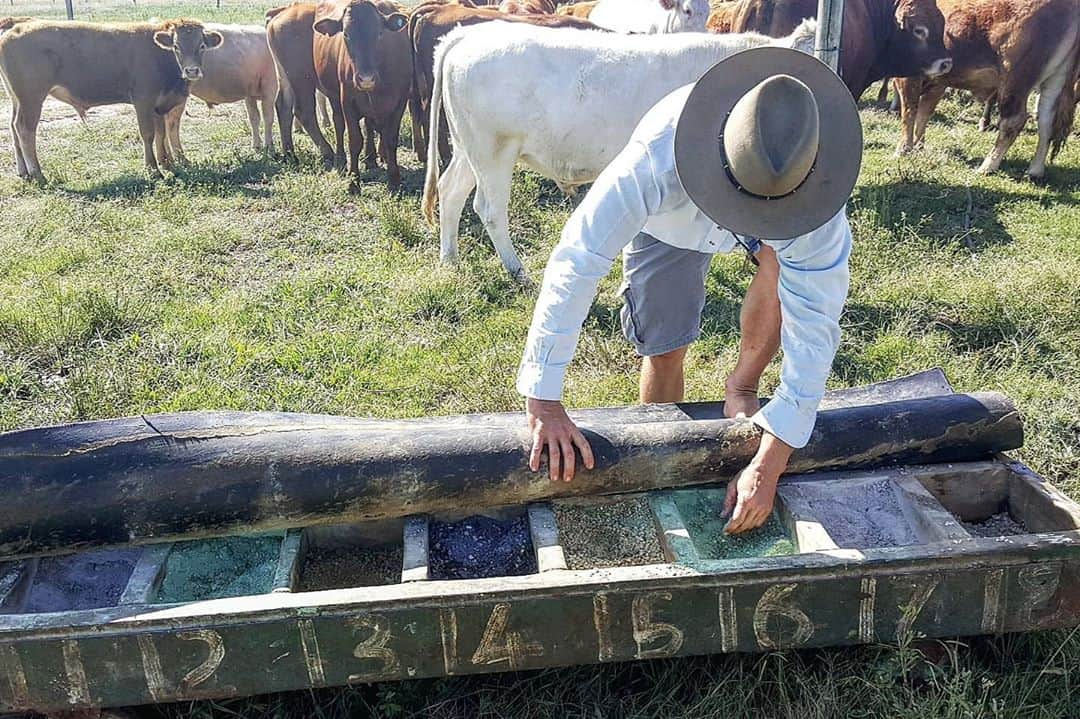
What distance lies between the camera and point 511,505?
277 centimetres

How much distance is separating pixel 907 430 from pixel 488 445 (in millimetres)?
1320

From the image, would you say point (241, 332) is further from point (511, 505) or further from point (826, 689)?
point (826, 689)

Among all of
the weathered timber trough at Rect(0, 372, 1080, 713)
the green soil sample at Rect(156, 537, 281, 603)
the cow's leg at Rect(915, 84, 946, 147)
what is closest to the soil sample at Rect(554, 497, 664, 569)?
the weathered timber trough at Rect(0, 372, 1080, 713)

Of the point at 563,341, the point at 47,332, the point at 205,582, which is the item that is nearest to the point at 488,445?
the point at 563,341

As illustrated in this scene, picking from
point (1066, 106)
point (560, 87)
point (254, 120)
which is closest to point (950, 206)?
point (1066, 106)

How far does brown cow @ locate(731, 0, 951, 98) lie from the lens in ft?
26.4

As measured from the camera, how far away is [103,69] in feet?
33.4

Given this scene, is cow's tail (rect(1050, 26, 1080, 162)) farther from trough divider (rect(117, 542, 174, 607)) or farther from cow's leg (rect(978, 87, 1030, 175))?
trough divider (rect(117, 542, 174, 607))

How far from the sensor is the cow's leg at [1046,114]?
7.62 metres

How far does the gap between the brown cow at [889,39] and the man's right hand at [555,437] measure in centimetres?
643

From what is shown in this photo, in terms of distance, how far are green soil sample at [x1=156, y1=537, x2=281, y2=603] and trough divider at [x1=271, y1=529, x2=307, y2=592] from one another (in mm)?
134

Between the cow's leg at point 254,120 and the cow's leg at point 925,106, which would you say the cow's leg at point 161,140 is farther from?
the cow's leg at point 925,106

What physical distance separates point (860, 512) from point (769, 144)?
52.7 inches

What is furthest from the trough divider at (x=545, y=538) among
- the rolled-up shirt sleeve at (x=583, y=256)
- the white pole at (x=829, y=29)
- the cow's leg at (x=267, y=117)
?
the cow's leg at (x=267, y=117)
